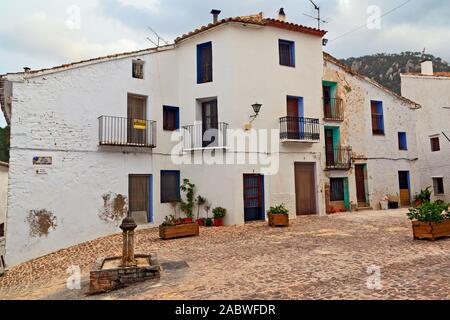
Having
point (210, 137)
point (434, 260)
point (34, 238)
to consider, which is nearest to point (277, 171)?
point (210, 137)

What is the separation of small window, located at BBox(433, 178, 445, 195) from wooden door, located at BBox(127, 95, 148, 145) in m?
20.1

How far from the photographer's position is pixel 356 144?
18.5m

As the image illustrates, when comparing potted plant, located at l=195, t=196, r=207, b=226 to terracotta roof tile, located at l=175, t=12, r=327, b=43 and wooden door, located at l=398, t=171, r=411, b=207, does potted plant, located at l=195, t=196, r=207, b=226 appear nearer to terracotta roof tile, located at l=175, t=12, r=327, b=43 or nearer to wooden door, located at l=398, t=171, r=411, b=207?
terracotta roof tile, located at l=175, t=12, r=327, b=43

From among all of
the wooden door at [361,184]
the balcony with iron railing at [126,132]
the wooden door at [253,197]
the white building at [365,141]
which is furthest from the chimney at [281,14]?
the wooden door at [361,184]

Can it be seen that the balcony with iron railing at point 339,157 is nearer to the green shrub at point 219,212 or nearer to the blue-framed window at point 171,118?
the green shrub at point 219,212

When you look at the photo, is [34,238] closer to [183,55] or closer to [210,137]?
[210,137]

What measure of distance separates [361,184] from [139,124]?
41.6 feet

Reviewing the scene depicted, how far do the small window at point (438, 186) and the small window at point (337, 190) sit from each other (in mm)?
9450

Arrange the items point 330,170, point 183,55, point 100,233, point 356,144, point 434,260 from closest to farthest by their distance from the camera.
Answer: point 434,260, point 100,233, point 183,55, point 330,170, point 356,144

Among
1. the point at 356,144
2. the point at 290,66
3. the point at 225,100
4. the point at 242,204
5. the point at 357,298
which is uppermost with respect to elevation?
the point at 290,66

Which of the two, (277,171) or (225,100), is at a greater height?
(225,100)

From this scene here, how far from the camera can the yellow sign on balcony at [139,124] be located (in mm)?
14188

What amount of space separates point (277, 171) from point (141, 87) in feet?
23.5

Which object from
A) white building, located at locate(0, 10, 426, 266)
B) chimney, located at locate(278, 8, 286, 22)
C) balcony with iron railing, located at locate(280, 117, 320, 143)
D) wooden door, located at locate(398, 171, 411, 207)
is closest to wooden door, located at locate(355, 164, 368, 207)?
white building, located at locate(0, 10, 426, 266)
